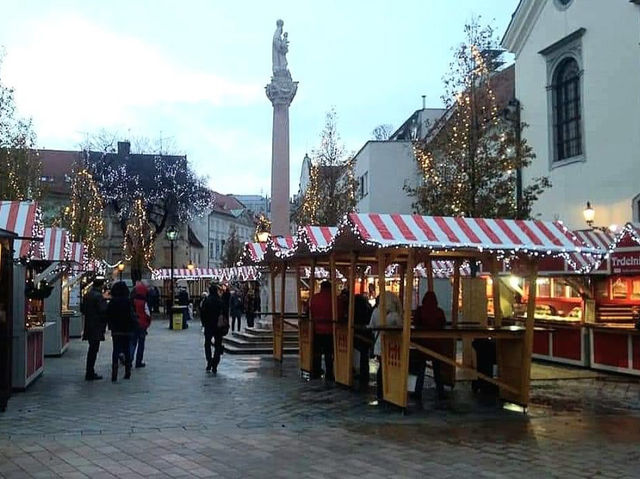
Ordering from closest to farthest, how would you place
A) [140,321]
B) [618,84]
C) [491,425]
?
[491,425] < [140,321] < [618,84]

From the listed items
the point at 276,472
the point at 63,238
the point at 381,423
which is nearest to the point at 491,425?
the point at 381,423

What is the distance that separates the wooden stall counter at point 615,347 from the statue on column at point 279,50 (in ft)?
44.8

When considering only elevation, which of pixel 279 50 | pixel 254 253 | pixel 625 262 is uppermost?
pixel 279 50

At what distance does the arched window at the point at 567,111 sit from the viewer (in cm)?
2680

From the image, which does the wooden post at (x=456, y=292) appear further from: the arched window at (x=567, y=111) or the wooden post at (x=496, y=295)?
the arched window at (x=567, y=111)

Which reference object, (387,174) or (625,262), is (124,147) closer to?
(387,174)

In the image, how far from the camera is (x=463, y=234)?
11.0 meters

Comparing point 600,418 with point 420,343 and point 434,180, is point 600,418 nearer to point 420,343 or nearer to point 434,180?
point 420,343

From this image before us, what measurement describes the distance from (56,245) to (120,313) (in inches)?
170

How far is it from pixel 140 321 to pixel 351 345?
211 inches

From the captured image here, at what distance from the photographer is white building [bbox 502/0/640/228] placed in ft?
78.5

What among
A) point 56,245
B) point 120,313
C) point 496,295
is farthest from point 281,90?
point 496,295

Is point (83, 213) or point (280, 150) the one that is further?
point (83, 213)

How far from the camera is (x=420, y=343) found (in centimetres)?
1232
